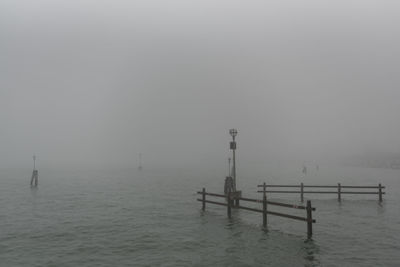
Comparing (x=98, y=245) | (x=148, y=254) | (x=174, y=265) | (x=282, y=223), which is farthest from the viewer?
(x=282, y=223)

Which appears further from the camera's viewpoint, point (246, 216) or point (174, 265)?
point (246, 216)

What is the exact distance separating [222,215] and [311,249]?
40.8ft

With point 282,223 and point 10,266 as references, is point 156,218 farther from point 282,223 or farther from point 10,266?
point 10,266

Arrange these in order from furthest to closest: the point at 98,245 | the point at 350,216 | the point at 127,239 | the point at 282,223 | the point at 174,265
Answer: the point at 350,216
the point at 282,223
the point at 127,239
the point at 98,245
the point at 174,265

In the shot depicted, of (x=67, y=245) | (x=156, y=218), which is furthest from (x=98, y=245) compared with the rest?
(x=156, y=218)

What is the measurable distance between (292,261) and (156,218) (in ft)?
51.3

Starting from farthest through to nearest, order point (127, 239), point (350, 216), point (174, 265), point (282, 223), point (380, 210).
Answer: point (380, 210) < point (350, 216) < point (282, 223) < point (127, 239) < point (174, 265)

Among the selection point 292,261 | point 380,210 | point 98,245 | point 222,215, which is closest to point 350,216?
point 380,210

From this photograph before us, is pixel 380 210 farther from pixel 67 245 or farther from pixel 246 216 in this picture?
pixel 67 245

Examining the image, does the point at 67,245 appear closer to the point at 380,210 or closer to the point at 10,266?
the point at 10,266

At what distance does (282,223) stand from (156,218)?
10515mm

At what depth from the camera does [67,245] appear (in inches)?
806

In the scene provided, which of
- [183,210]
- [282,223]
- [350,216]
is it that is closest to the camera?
[282,223]

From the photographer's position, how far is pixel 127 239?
71.7 feet
